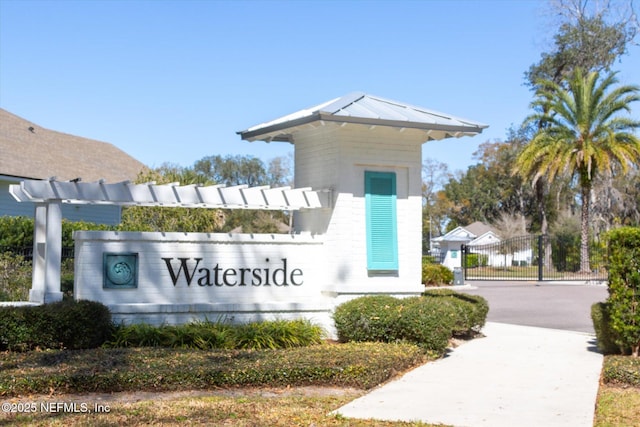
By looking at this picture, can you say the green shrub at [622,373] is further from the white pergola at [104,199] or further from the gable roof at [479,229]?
the gable roof at [479,229]

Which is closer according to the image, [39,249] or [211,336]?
[211,336]

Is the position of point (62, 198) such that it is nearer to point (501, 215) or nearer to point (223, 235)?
point (223, 235)

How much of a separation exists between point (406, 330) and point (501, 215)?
6001 centimetres

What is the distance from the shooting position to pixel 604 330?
11.9m

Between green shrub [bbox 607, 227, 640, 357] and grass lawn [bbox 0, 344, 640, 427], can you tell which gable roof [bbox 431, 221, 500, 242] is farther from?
grass lawn [bbox 0, 344, 640, 427]

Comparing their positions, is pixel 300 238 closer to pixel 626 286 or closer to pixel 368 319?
pixel 368 319

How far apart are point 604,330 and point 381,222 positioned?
4.18 m

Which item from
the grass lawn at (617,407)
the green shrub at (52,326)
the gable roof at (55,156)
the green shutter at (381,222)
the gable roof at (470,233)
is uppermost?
the gable roof at (55,156)

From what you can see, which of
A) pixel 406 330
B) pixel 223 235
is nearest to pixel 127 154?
pixel 223 235

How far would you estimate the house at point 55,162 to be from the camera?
2427 cm

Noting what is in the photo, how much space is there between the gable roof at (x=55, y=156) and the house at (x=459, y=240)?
65.0 ft

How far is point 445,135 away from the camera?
14.3 metres

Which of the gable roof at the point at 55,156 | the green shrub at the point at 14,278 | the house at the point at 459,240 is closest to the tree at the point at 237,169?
the house at the point at 459,240

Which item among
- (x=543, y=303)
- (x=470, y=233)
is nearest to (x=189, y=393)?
(x=543, y=303)
